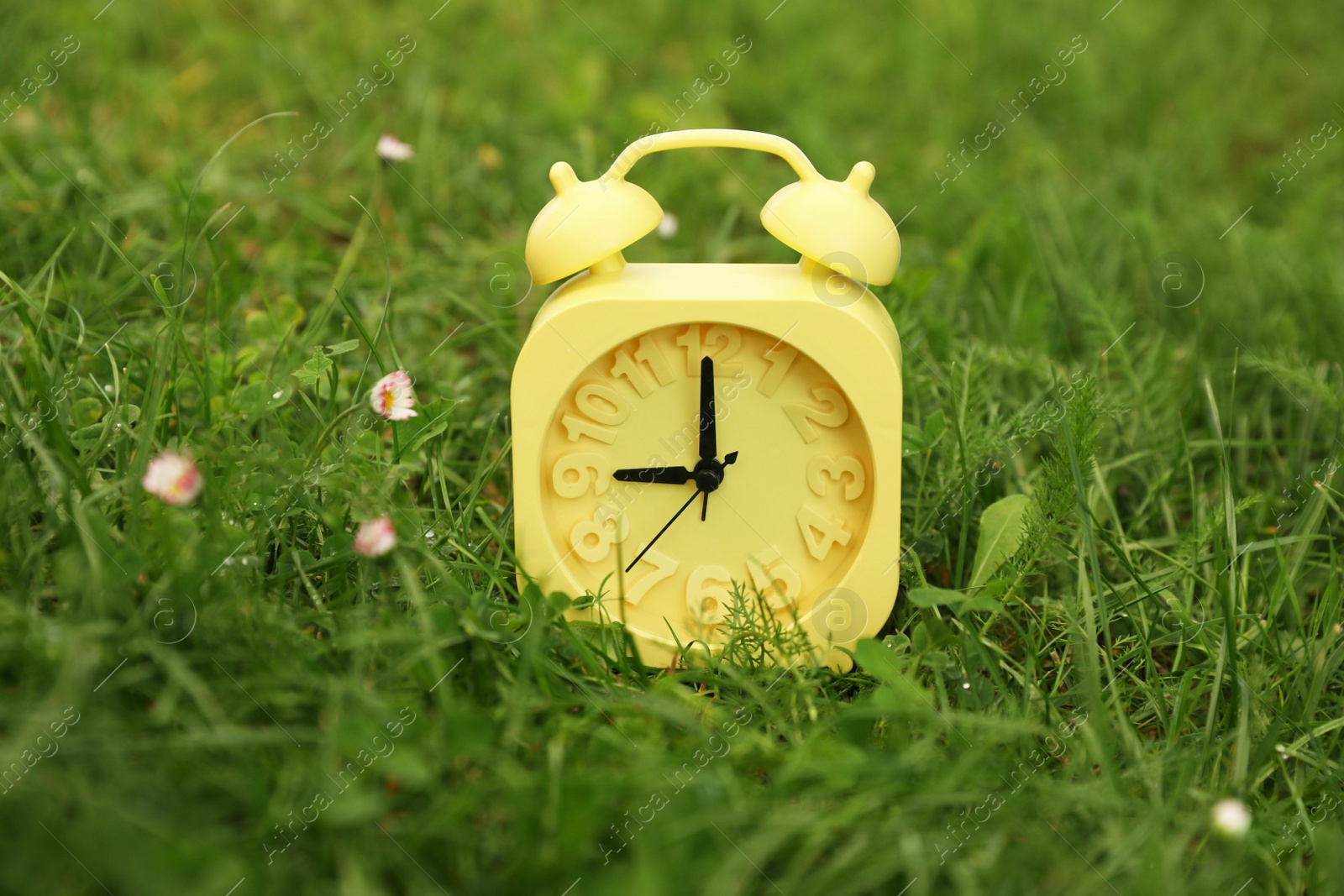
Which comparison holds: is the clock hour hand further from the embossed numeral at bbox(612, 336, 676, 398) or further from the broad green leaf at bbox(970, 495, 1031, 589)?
the broad green leaf at bbox(970, 495, 1031, 589)

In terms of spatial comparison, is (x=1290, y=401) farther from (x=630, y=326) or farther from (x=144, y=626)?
(x=144, y=626)

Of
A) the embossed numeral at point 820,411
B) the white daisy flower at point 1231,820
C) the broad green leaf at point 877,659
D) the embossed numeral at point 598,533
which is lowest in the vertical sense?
the white daisy flower at point 1231,820

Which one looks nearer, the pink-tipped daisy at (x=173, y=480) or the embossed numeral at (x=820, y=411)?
the pink-tipped daisy at (x=173, y=480)

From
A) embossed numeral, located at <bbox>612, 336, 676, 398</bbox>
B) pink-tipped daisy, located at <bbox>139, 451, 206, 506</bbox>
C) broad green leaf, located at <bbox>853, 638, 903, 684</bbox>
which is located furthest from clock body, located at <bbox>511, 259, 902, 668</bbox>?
pink-tipped daisy, located at <bbox>139, 451, 206, 506</bbox>

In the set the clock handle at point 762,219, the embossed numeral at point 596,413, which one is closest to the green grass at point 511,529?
the embossed numeral at point 596,413

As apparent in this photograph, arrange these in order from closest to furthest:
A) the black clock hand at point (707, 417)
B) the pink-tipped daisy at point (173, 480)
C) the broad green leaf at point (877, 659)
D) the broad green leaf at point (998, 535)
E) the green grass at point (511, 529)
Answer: the green grass at point (511, 529), the pink-tipped daisy at point (173, 480), the broad green leaf at point (877, 659), the black clock hand at point (707, 417), the broad green leaf at point (998, 535)

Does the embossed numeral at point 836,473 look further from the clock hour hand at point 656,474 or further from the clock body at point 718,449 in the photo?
the clock hour hand at point 656,474

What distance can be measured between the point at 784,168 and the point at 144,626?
2453mm

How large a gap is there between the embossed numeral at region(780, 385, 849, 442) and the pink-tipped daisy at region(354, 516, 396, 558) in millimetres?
646

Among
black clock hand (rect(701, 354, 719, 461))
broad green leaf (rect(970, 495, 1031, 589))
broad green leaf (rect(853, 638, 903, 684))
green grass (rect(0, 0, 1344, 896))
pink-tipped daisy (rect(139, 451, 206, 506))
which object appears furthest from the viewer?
broad green leaf (rect(970, 495, 1031, 589))

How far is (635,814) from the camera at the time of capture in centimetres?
125

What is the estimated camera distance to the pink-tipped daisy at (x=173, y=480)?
1.31m

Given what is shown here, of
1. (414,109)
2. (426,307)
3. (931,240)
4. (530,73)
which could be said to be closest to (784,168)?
(931,240)

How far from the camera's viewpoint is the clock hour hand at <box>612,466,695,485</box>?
159 centimetres
